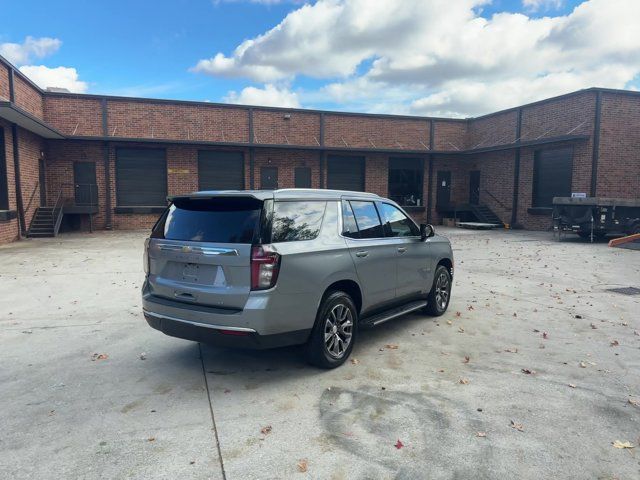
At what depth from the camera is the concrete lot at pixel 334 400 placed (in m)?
2.98

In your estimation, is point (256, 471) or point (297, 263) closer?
point (256, 471)

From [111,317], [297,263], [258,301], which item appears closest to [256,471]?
[258,301]

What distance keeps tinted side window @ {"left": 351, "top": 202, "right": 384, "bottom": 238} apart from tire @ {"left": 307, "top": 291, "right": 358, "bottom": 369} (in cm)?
85

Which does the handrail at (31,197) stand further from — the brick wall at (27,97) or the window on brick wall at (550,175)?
the window on brick wall at (550,175)

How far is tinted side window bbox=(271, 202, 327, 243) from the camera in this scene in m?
4.11

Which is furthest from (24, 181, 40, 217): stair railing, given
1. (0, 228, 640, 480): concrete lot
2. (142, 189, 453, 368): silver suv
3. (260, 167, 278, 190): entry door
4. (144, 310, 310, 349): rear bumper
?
(144, 310, 310, 349): rear bumper

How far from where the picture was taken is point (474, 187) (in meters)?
26.7

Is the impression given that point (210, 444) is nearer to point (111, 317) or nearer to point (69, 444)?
point (69, 444)

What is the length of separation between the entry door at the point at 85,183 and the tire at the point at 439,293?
60.4 ft

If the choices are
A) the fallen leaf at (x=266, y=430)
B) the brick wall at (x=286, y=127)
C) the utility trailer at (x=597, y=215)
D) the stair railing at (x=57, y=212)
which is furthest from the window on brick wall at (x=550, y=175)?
the stair railing at (x=57, y=212)

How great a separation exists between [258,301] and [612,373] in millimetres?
3543

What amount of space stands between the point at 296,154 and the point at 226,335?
2037cm

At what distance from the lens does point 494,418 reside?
141 inches

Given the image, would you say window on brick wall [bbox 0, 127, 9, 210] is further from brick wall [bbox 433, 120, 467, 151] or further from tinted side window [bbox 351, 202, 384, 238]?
brick wall [bbox 433, 120, 467, 151]
